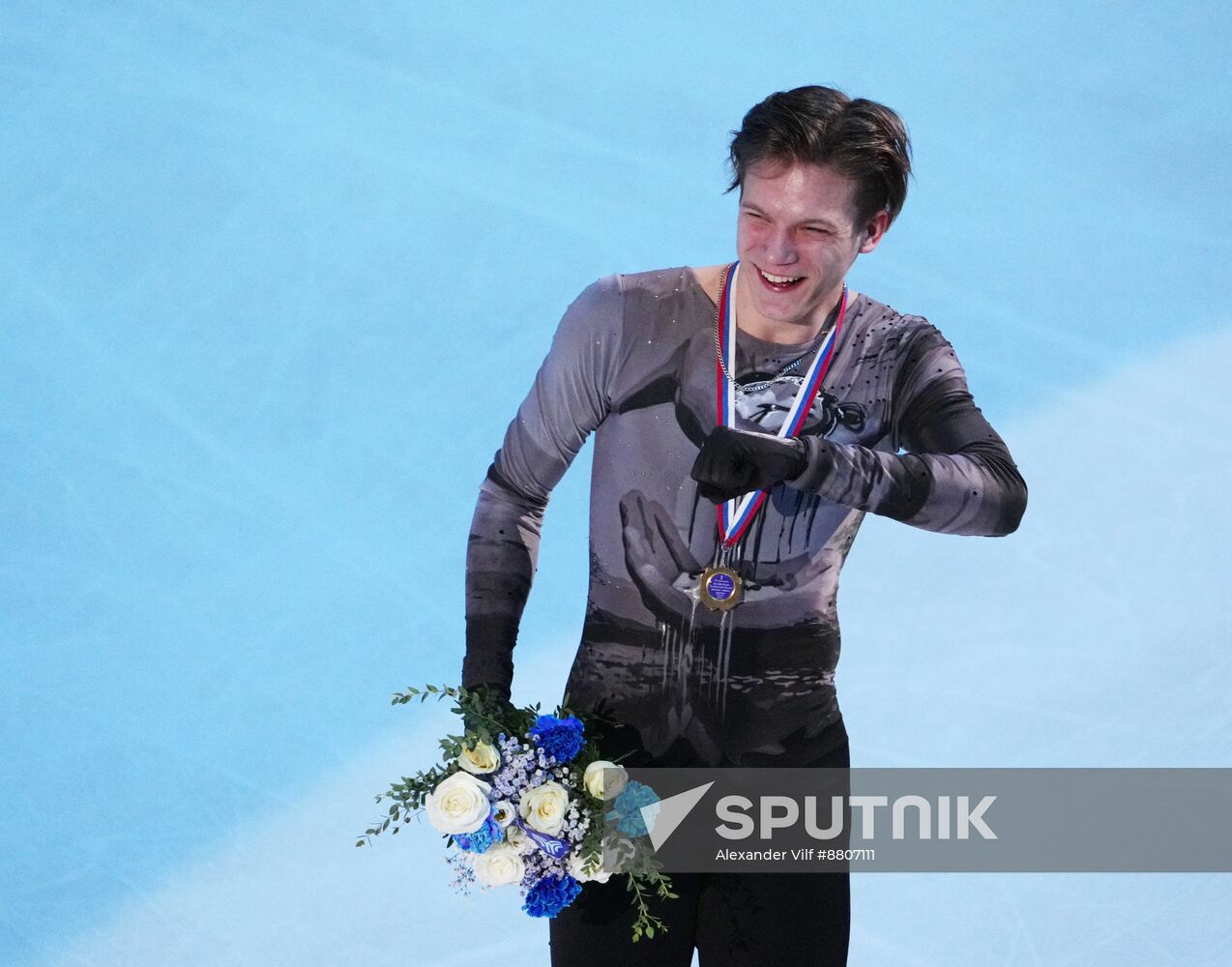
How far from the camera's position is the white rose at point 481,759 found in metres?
2.46

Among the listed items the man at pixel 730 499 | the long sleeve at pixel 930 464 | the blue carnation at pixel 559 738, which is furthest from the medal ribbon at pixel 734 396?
the blue carnation at pixel 559 738

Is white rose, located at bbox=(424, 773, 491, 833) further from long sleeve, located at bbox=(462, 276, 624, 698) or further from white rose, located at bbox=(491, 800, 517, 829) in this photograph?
long sleeve, located at bbox=(462, 276, 624, 698)

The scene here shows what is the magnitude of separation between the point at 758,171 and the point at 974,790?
1.42 metres

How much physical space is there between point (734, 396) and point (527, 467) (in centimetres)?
36

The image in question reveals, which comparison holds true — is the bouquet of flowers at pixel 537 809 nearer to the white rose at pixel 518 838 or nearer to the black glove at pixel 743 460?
the white rose at pixel 518 838

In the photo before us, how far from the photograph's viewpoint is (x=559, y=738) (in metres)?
2.47

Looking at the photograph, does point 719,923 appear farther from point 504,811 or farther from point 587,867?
point 504,811

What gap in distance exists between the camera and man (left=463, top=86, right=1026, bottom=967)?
8.28ft

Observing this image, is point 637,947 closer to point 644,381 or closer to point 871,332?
point 644,381

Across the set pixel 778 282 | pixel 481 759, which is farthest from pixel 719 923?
pixel 778 282

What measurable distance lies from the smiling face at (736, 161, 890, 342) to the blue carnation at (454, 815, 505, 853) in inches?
35.8

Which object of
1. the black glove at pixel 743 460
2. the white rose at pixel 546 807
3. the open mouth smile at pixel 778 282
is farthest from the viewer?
the open mouth smile at pixel 778 282

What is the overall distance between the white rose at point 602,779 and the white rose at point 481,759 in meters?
0.14

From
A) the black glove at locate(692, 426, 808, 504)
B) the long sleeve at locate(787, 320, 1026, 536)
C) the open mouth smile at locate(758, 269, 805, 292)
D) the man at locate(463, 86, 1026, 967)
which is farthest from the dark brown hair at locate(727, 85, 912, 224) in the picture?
the black glove at locate(692, 426, 808, 504)
